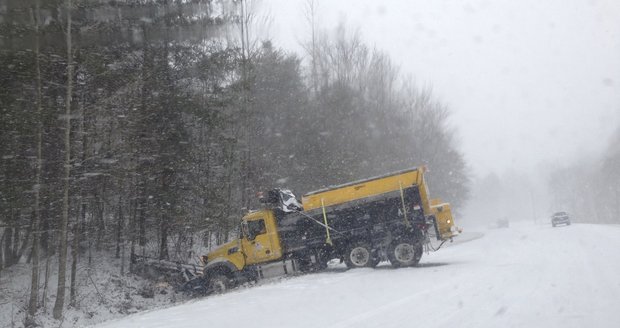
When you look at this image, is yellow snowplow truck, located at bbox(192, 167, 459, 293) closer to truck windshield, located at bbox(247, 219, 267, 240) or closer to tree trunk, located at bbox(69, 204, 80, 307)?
truck windshield, located at bbox(247, 219, 267, 240)

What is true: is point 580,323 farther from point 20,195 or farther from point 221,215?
point 221,215

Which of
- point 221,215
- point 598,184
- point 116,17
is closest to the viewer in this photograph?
point 116,17

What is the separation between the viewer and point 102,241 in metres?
23.2

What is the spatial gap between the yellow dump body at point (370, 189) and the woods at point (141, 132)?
Result: 6.77m

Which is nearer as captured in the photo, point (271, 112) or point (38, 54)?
point (38, 54)

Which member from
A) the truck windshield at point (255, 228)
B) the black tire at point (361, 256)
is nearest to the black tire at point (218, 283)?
the truck windshield at point (255, 228)

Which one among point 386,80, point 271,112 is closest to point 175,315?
point 271,112

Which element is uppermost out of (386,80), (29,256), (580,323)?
(386,80)

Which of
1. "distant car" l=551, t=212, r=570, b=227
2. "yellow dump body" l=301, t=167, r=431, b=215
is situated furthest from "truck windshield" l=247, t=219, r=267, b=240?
"distant car" l=551, t=212, r=570, b=227

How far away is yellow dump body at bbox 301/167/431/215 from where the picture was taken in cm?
1684

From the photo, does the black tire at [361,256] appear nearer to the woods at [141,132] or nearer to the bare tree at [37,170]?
the woods at [141,132]

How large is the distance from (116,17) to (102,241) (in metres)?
10.1

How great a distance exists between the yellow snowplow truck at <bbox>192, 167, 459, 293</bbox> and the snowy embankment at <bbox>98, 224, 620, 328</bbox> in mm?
2191

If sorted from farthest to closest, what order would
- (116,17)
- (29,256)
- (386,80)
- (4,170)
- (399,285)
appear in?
(386,80), (29,256), (116,17), (4,170), (399,285)
